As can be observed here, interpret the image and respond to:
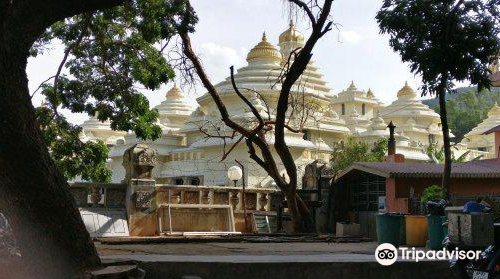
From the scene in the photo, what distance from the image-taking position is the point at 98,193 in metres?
17.2

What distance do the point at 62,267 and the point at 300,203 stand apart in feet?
35.5

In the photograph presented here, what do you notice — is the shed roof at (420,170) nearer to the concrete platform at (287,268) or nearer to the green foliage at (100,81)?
the green foliage at (100,81)

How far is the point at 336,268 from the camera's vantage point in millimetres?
7766

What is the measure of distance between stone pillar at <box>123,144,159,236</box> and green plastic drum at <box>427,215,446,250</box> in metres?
8.12

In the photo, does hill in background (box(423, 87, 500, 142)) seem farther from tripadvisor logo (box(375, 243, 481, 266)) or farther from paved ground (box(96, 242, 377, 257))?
tripadvisor logo (box(375, 243, 481, 266))

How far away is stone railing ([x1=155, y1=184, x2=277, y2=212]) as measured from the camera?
17.8 m

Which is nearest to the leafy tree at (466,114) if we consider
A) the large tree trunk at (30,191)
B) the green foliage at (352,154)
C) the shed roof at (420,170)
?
the green foliage at (352,154)

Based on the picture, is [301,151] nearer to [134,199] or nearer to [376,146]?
[376,146]

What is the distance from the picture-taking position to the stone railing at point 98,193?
1697cm

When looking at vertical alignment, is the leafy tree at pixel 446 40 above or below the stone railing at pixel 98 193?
above

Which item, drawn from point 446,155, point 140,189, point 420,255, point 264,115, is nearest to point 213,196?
point 140,189

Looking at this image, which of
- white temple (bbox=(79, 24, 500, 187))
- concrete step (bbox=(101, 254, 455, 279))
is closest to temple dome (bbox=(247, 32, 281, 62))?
white temple (bbox=(79, 24, 500, 187))

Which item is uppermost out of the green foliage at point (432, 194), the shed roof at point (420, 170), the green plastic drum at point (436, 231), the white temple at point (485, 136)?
the white temple at point (485, 136)

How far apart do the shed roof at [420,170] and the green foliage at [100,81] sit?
585 cm
